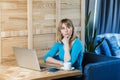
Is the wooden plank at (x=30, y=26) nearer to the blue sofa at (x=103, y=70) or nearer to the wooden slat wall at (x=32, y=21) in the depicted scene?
the wooden slat wall at (x=32, y=21)

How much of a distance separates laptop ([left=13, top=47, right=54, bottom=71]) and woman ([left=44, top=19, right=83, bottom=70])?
24 centimetres

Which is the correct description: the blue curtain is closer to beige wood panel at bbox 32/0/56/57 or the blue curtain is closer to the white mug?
beige wood panel at bbox 32/0/56/57

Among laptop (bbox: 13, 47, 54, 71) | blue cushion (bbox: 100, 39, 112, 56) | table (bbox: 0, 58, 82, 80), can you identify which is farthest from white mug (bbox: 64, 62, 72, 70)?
blue cushion (bbox: 100, 39, 112, 56)

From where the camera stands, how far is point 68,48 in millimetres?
3135

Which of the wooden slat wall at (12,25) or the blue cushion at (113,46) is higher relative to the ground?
the wooden slat wall at (12,25)

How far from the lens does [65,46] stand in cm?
315

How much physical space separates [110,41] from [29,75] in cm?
309

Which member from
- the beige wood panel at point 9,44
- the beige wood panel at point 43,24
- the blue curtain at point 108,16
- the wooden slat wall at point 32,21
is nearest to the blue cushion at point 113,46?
the blue curtain at point 108,16

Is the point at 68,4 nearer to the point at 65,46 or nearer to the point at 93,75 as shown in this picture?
Result: the point at 65,46

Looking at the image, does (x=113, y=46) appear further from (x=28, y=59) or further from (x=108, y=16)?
(x=28, y=59)

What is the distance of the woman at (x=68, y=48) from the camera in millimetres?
3068

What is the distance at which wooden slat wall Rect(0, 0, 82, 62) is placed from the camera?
11.4 feet

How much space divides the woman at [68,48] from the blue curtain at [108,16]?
2.25 m

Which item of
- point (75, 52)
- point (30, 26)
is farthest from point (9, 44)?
point (75, 52)
